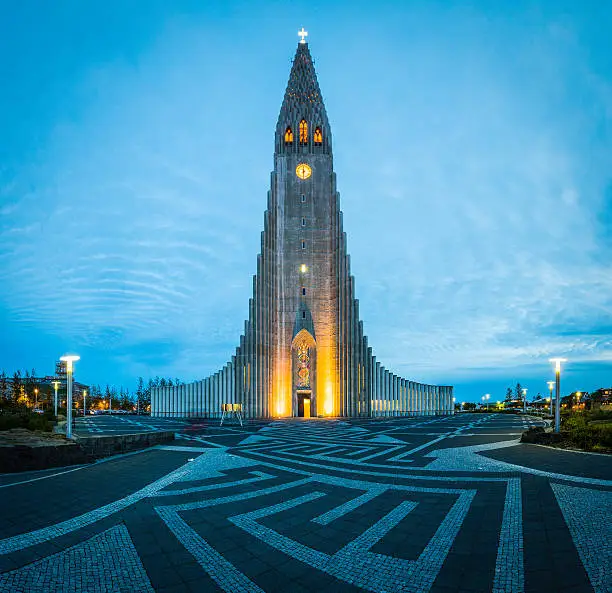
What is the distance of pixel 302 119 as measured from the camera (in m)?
51.8

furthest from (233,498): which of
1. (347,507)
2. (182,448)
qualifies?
(182,448)

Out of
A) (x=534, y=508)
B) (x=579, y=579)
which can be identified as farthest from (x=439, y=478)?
(x=579, y=579)

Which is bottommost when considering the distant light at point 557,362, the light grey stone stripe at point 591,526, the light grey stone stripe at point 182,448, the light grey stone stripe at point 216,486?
the light grey stone stripe at point 182,448

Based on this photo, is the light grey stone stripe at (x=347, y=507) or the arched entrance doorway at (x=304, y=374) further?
the arched entrance doorway at (x=304, y=374)

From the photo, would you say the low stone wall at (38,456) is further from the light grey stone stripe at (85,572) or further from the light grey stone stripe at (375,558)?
the light grey stone stripe at (375,558)

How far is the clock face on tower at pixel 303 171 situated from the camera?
50.2m

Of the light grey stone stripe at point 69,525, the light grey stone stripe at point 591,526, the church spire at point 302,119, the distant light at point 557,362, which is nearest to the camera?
the light grey stone stripe at point 591,526

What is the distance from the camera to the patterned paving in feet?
16.5

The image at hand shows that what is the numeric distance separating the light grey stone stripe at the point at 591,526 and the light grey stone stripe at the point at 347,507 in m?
3.94

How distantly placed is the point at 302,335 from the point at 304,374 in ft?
16.7

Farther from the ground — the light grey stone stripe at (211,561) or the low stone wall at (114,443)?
the light grey stone stripe at (211,561)

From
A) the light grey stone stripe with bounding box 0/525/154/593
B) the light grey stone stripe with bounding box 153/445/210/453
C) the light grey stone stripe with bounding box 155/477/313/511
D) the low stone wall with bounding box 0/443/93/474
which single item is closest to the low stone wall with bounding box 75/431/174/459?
the low stone wall with bounding box 0/443/93/474

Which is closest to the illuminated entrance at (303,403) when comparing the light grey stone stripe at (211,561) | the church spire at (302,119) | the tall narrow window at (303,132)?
the church spire at (302,119)

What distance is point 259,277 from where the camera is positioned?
46.6 metres
